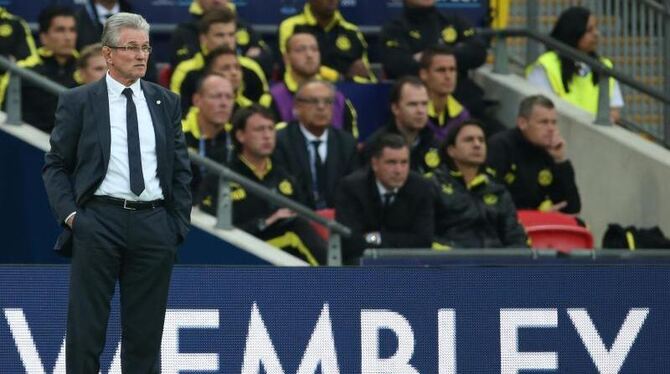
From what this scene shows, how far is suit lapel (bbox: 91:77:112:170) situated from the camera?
25.3 ft

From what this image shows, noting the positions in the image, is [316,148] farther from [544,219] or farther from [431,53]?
[544,219]

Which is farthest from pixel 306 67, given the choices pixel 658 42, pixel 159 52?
pixel 658 42

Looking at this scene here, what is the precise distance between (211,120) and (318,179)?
0.85 m

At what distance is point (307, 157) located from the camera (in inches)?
489

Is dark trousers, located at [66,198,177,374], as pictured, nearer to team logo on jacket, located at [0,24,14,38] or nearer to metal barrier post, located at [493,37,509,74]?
team logo on jacket, located at [0,24,14,38]

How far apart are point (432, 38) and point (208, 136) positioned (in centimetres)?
257

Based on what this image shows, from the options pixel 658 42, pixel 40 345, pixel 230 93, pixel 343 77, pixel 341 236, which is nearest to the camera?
pixel 40 345

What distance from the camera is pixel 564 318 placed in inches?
378

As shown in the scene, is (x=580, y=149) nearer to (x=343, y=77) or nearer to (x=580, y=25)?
(x=580, y=25)

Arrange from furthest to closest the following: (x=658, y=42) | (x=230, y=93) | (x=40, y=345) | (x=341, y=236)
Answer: (x=658, y=42)
(x=230, y=93)
(x=341, y=236)
(x=40, y=345)

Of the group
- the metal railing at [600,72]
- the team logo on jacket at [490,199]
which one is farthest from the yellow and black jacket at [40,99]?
the metal railing at [600,72]

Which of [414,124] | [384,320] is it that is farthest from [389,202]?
[384,320]

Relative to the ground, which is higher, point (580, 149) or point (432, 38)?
point (432, 38)

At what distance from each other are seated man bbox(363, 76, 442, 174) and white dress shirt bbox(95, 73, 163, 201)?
197 inches
